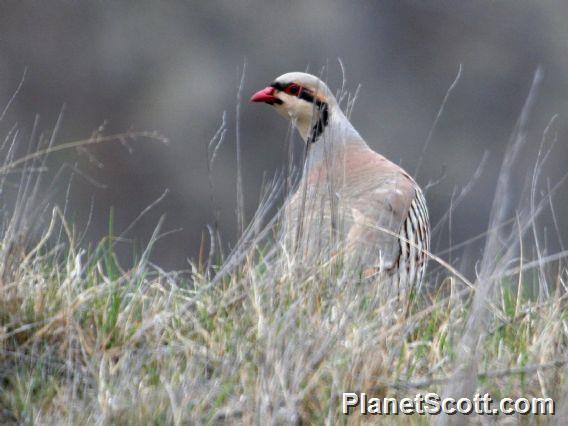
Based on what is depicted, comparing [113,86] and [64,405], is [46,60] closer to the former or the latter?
[113,86]

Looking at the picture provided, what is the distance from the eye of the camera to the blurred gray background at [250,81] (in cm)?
1591

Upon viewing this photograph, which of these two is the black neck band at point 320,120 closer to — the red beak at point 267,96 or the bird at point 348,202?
the bird at point 348,202

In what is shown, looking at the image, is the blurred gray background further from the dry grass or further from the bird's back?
the dry grass

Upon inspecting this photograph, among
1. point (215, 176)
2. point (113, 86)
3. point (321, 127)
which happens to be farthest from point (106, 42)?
point (321, 127)

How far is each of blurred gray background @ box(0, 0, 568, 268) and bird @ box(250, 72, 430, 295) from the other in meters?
8.94

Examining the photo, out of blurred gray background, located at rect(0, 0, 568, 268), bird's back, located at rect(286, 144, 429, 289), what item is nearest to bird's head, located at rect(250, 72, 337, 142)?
bird's back, located at rect(286, 144, 429, 289)

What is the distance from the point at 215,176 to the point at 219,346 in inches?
524

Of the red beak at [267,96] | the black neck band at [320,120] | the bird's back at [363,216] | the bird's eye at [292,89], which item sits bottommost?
the bird's back at [363,216]

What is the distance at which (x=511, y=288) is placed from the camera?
4164mm

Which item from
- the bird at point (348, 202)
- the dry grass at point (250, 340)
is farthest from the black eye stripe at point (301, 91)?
the dry grass at point (250, 340)

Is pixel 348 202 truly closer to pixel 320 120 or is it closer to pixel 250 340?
pixel 320 120

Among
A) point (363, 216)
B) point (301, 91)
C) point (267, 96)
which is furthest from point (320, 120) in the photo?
point (363, 216)

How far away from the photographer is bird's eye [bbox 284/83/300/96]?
204 inches

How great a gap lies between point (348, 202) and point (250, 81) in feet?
41.8
